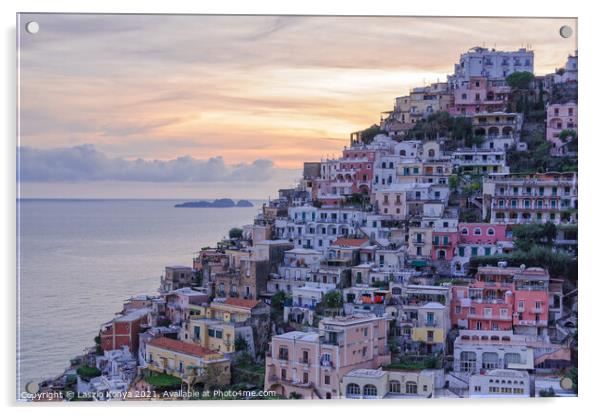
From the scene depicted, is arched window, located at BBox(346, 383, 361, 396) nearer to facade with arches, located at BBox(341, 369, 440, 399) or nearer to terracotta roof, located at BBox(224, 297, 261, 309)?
facade with arches, located at BBox(341, 369, 440, 399)

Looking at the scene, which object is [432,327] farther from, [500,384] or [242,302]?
[242,302]

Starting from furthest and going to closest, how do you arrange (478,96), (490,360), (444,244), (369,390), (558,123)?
(478,96) → (558,123) → (444,244) → (490,360) → (369,390)

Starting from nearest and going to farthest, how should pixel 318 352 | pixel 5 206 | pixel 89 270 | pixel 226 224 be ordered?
pixel 5 206 < pixel 318 352 < pixel 89 270 < pixel 226 224

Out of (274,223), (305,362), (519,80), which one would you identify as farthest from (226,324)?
(519,80)

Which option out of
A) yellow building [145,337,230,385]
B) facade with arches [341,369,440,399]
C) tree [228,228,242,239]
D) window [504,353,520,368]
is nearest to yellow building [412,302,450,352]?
window [504,353,520,368]

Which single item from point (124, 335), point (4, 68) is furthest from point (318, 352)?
point (4, 68)
